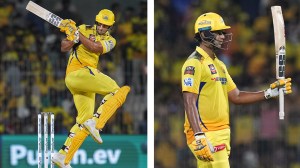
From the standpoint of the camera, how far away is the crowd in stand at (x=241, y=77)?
53.0 ft

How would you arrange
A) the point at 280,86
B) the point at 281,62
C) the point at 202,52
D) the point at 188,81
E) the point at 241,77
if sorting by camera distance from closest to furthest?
the point at 188,81 < the point at 202,52 < the point at 280,86 < the point at 281,62 < the point at 241,77

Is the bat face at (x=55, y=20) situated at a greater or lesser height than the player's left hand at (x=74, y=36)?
greater

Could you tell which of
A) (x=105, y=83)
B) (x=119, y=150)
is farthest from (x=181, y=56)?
(x=105, y=83)

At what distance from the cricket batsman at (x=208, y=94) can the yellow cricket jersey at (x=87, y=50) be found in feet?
5.48

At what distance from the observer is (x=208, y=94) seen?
10.5 metres

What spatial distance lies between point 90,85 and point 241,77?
16.8 ft

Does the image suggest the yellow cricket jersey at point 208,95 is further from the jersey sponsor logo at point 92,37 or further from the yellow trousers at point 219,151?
the jersey sponsor logo at point 92,37

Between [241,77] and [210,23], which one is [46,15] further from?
[241,77]

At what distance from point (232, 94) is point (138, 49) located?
17.2 feet

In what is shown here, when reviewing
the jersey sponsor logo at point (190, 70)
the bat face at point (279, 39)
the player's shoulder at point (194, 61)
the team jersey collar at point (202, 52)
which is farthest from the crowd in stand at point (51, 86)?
the jersey sponsor logo at point (190, 70)

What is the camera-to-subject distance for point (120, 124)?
15.8m

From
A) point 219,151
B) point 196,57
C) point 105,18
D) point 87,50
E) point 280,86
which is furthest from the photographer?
point 87,50

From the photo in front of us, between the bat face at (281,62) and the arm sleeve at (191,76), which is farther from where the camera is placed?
the bat face at (281,62)

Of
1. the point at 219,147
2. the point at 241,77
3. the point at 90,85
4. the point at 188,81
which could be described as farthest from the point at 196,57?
the point at 241,77
